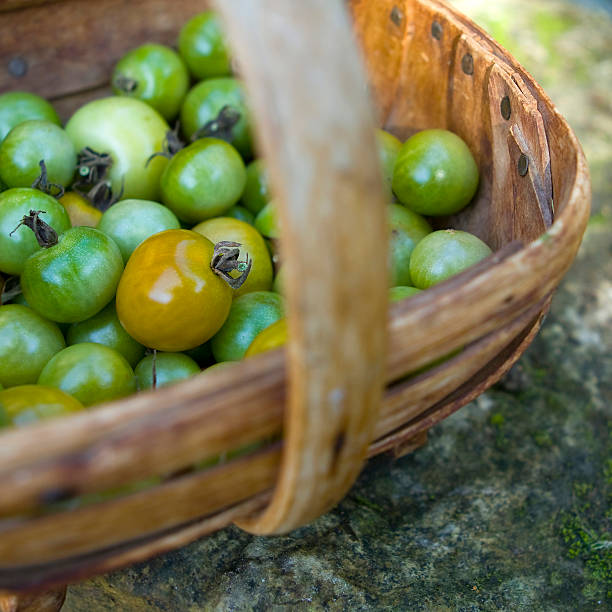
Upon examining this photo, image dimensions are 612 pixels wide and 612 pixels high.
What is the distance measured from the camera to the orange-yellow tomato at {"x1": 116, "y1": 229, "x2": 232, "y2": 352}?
0.86m

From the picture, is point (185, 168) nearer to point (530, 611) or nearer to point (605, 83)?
point (530, 611)

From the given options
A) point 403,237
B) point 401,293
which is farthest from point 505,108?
point 401,293

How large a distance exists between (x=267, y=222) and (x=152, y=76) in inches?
17.0

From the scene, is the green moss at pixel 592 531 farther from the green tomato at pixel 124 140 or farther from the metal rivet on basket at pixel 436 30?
the green tomato at pixel 124 140

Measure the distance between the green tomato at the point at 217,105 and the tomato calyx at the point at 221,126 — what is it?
0.01m

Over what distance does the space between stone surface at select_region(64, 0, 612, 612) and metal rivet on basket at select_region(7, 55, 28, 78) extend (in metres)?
0.97

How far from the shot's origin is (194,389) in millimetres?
531

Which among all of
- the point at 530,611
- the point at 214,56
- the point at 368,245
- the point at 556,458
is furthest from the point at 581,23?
the point at 368,245

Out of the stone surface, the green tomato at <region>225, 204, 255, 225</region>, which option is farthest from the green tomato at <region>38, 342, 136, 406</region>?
the green tomato at <region>225, 204, 255, 225</region>

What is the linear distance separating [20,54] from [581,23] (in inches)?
84.7

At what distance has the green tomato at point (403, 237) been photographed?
41.3 inches

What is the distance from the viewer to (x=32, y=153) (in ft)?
3.55

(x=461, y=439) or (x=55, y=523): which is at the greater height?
(x=55, y=523)

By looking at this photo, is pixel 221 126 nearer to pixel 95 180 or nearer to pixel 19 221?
pixel 95 180
